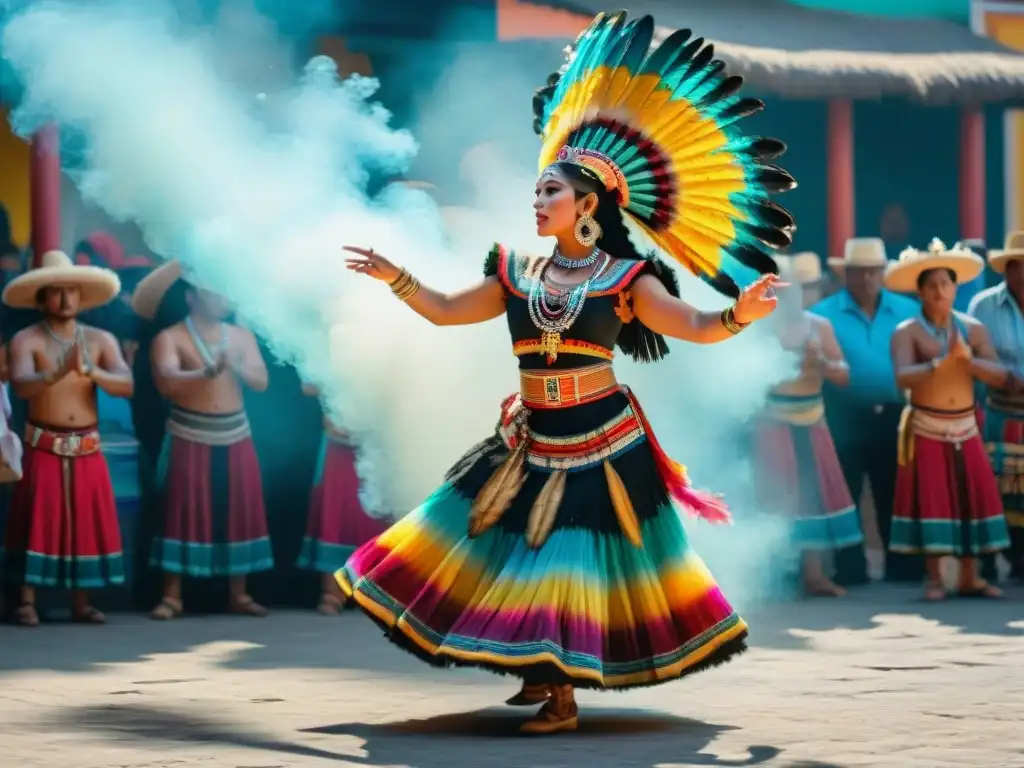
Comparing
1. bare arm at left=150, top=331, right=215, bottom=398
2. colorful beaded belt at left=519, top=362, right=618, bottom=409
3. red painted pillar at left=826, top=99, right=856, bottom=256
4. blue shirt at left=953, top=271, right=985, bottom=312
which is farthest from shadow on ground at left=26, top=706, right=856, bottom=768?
red painted pillar at left=826, top=99, right=856, bottom=256

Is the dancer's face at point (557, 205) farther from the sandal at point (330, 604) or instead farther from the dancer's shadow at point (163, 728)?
the sandal at point (330, 604)

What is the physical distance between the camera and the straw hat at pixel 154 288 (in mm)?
9844

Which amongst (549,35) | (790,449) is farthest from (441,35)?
(790,449)

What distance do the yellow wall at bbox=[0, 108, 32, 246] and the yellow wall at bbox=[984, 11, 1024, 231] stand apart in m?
8.11

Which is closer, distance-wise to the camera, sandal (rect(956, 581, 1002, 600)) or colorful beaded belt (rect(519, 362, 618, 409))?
colorful beaded belt (rect(519, 362, 618, 409))

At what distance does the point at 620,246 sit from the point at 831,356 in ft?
13.2

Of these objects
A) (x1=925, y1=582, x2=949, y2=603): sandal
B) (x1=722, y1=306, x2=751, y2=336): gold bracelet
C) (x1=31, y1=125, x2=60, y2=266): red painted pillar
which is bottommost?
(x1=925, y1=582, x2=949, y2=603): sandal

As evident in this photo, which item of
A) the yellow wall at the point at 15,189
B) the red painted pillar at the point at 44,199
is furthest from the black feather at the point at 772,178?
the yellow wall at the point at 15,189

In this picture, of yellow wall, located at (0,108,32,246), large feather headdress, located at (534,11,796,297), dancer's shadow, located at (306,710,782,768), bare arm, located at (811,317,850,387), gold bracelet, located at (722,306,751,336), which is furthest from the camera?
yellow wall, located at (0,108,32,246)

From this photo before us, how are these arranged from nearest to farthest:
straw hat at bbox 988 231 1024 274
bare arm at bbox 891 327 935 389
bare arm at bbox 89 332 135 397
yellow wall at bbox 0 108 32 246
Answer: bare arm at bbox 89 332 135 397, bare arm at bbox 891 327 935 389, straw hat at bbox 988 231 1024 274, yellow wall at bbox 0 108 32 246

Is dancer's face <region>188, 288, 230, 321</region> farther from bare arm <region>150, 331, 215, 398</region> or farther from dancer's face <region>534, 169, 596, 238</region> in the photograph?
dancer's face <region>534, 169, 596, 238</region>

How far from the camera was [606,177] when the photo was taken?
6.81 m

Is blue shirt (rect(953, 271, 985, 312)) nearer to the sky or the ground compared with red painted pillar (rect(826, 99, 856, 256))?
nearer to the ground

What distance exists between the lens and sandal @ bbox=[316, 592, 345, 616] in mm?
9875
